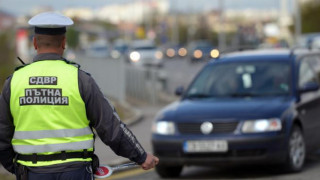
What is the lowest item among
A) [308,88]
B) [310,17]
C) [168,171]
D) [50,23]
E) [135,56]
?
[310,17]

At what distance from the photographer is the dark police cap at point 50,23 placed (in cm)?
507

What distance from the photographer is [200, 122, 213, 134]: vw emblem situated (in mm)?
10847

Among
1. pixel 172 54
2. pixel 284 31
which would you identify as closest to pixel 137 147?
pixel 172 54

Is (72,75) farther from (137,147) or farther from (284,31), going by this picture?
(284,31)

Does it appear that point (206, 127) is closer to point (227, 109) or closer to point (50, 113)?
point (227, 109)

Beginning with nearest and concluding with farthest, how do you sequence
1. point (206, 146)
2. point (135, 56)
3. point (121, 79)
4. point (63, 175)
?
point (63, 175) → point (206, 146) → point (121, 79) → point (135, 56)

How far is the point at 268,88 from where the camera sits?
39.3 ft

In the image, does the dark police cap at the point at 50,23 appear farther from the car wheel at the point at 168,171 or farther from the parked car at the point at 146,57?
the parked car at the point at 146,57

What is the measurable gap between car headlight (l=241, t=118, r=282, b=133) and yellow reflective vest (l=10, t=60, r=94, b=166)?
5814 millimetres

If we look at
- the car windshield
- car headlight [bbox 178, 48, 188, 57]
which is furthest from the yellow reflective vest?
car headlight [bbox 178, 48, 188, 57]

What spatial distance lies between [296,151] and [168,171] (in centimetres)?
154

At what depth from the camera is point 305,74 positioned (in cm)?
1245

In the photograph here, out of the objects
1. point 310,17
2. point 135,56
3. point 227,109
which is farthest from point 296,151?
point 310,17

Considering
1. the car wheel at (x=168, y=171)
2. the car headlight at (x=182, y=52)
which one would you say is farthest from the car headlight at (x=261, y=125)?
the car headlight at (x=182, y=52)
